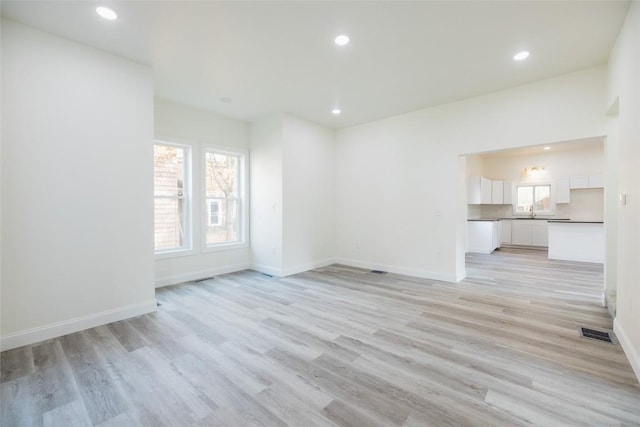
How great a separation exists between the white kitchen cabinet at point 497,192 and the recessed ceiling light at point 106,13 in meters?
9.67

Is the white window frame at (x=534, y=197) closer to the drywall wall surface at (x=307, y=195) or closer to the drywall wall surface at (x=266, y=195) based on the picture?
the drywall wall surface at (x=307, y=195)

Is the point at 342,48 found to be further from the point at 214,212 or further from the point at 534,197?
the point at 534,197

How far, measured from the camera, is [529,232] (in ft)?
27.8

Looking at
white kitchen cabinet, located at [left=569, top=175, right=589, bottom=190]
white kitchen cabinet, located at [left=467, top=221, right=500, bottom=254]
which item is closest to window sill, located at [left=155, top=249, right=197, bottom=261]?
white kitchen cabinet, located at [left=467, top=221, right=500, bottom=254]

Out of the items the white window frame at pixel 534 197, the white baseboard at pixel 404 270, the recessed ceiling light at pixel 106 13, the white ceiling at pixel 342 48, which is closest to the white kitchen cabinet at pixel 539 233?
the white window frame at pixel 534 197

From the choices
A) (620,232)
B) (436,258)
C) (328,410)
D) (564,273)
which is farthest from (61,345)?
(564,273)

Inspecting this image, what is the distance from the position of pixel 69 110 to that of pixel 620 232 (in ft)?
18.6

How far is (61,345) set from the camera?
262 cm

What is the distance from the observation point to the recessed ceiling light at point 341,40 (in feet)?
9.18

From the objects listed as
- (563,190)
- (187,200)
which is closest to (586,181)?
(563,190)

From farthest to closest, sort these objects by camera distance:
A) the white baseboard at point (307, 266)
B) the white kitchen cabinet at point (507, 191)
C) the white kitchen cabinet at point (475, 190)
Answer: the white kitchen cabinet at point (507, 191) < the white kitchen cabinet at point (475, 190) < the white baseboard at point (307, 266)

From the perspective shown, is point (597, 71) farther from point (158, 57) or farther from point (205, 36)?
point (158, 57)

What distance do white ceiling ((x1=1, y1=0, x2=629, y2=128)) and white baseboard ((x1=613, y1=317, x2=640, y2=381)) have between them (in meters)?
2.90

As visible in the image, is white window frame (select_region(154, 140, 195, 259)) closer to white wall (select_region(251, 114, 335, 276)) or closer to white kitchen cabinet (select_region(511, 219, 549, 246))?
white wall (select_region(251, 114, 335, 276))
